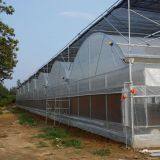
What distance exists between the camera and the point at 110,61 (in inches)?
672

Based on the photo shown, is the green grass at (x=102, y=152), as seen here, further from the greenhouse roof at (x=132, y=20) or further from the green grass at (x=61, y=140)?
the greenhouse roof at (x=132, y=20)

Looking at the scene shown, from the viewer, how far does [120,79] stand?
15.3 m

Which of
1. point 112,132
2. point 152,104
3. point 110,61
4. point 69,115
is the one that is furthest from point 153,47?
point 69,115

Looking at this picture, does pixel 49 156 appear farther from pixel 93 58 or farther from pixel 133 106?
pixel 93 58

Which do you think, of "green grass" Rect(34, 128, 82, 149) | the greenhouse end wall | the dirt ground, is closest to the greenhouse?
the greenhouse end wall

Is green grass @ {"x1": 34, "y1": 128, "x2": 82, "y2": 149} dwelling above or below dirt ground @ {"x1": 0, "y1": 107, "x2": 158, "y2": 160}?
above

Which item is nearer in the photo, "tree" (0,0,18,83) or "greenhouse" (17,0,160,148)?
"greenhouse" (17,0,160,148)

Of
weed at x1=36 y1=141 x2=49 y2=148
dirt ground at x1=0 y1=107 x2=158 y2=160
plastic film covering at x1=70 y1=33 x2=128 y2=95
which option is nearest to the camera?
dirt ground at x1=0 y1=107 x2=158 y2=160

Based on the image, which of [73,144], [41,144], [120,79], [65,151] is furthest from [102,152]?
[41,144]

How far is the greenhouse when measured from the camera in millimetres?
14023

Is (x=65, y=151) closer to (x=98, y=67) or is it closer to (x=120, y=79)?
(x=120, y=79)

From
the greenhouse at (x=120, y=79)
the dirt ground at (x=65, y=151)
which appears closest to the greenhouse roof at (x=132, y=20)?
the greenhouse at (x=120, y=79)

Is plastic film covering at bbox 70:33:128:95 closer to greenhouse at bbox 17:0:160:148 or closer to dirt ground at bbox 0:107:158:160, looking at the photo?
greenhouse at bbox 17:0:160:148

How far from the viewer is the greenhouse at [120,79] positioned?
14023mm
